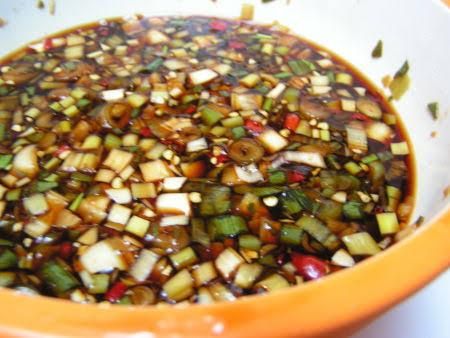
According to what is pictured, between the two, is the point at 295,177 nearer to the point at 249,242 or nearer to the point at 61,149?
the point at 249,242

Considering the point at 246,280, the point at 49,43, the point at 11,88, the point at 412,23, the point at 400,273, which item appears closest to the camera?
the point at 400,273

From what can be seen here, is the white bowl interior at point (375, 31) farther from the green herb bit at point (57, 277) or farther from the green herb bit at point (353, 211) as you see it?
the green herb bit at point (57, 277)

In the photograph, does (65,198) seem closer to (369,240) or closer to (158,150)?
(158,150)

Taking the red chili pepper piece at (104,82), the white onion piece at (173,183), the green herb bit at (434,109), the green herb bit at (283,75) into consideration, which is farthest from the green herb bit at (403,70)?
the red chili pepper piece at (104,82)

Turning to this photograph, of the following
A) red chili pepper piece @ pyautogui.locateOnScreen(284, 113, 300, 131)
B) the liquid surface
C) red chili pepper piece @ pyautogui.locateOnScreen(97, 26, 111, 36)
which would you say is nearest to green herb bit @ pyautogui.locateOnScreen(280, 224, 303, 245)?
the liquid surface

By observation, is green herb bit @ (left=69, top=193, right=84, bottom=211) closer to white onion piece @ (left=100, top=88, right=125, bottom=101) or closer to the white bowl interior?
white onion piece @ (left=100, top=88, right=125, bottom=101)

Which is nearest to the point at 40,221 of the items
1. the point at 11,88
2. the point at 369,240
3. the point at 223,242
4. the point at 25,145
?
the point at 25,145
